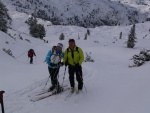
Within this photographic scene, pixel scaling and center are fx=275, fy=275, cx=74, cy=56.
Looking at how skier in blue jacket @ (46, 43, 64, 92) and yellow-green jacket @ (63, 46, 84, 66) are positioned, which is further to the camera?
skier in blue jacket @ (46, 43, 64, 92)

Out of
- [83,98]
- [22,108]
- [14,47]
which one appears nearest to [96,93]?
[83,98]

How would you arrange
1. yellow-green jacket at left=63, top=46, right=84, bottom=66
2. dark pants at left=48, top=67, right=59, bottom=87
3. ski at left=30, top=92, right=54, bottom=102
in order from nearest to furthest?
ski at left=30, top=92, right=54, bottom=102, yellow-green jacket at left=63, top=46, right=84, bottom=66, dark pants at left=48, top=67, right=59, bottom=87

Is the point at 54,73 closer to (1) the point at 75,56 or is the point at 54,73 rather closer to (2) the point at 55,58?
(2) the point at 55,58

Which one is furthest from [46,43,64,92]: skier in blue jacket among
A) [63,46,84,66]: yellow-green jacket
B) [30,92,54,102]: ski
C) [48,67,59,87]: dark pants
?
[30,92,54,102]: ski

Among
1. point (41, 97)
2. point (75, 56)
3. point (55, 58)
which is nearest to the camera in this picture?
point (41, 97)

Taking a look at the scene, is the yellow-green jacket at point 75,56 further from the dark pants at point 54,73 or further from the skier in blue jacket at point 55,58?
the dark pants at point 54,73

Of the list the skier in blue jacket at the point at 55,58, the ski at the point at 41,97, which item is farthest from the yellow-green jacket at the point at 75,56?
the ski at the point at 41,97

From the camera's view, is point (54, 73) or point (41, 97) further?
point (54, 73)

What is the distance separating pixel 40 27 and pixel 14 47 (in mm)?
42744

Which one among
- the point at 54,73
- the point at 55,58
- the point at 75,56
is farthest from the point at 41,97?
the point at 75,56

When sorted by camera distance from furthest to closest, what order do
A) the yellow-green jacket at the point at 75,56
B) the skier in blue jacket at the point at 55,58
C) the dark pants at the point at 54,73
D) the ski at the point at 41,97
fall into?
1. the dark pants at the point at 54,73
2. the skier in blue jacket at the point at 55,58
3. the yellow-green jacket at the point at 75,56
4. the ski at the point at 41,97

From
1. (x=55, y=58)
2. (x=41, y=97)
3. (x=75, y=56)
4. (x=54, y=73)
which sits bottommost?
(x=41, y=97)

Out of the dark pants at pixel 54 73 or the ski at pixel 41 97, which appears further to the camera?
the dark pants at pixel 54 73

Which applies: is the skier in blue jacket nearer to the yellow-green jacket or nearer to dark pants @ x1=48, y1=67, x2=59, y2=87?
dark pants @ x1=48, y1=67, x2=59, y2=87
